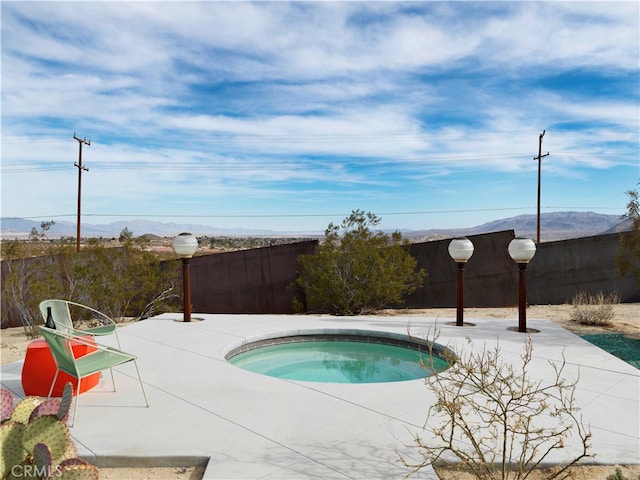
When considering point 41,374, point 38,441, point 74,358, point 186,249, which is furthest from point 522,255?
point 38,441

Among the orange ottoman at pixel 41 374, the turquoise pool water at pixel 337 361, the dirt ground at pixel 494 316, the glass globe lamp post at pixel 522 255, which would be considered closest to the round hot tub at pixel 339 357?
the turquoise pool water at pixel 337 361

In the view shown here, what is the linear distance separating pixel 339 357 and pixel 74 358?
3.67 metres

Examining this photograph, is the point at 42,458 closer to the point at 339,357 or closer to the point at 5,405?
the point at 5,405

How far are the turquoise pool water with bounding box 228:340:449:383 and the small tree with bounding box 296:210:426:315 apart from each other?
3422mm

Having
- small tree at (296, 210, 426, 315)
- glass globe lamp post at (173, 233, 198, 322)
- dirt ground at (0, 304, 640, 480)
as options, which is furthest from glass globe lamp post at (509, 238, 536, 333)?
glass globe lamp post at (173, 233, 198, 322)

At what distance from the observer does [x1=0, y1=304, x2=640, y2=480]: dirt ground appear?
9.64ft

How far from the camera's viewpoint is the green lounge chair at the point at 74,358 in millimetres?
3594

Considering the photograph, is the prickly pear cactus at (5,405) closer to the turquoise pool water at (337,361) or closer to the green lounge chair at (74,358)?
the green lounge chair at (74,358)

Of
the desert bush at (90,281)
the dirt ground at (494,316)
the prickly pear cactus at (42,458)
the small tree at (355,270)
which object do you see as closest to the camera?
the prickly pear cactus at (42,458)

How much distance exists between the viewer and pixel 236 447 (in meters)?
3.20

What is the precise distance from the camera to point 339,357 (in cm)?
668

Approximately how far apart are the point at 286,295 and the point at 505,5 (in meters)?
7.60

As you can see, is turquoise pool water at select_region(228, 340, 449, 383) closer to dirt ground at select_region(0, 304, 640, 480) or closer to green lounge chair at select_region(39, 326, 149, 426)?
green lounge chair at select_region(39, 326, 149, 426)

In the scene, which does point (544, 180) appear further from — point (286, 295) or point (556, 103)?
point (286, 295)
